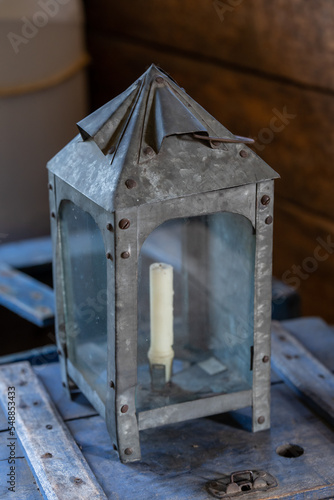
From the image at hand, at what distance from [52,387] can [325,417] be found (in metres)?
0.48

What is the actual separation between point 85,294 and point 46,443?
0.24m

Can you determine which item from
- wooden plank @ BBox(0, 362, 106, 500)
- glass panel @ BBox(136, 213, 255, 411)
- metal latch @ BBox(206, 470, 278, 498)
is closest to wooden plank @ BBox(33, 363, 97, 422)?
wooden plank @ BBox(0, 362, 106, 500)

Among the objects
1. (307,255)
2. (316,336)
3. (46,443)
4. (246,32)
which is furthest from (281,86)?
(46,443)

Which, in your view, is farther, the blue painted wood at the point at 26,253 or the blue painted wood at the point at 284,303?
the blue painted wood at the point at 26,253

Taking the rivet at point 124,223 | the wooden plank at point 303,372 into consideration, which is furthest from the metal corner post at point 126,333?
the wooden plank at point 303,372

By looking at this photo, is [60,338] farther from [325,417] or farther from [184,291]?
[325,417]

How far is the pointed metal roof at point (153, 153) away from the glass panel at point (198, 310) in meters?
0.11

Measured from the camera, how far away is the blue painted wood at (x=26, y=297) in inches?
72.4

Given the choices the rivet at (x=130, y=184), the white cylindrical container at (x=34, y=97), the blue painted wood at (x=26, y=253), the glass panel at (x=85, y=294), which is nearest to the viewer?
the rivet at (x=130, y=184)

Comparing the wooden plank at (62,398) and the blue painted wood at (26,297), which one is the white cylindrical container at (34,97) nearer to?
the blue painted wood at (26,297)

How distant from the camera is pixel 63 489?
102cm

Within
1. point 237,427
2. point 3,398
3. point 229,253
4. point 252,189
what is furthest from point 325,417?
point 3,398

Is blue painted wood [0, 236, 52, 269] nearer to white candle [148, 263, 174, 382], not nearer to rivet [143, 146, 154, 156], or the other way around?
white candle [148, 263, 174, 382]

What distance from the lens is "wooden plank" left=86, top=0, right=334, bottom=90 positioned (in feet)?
6.46
